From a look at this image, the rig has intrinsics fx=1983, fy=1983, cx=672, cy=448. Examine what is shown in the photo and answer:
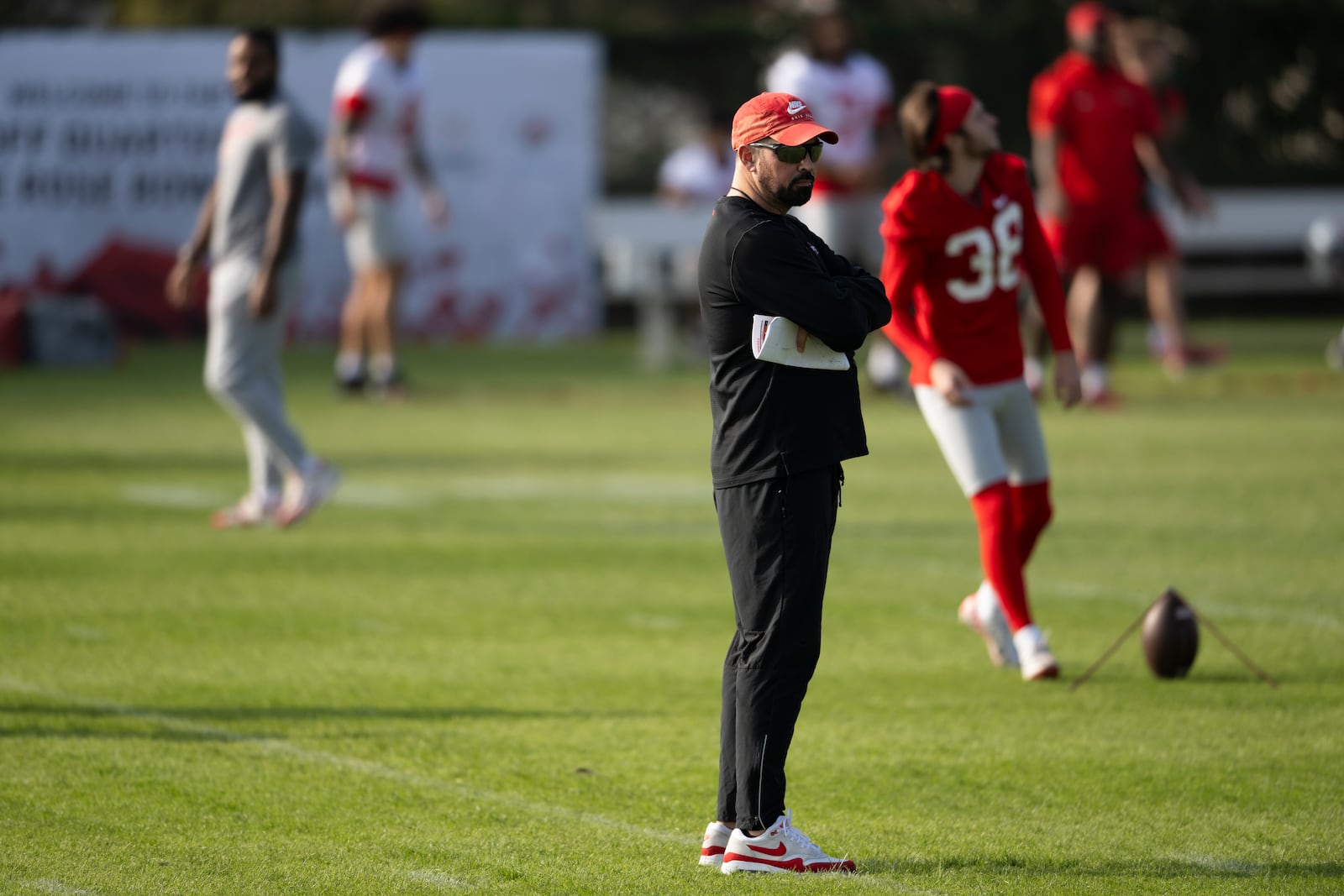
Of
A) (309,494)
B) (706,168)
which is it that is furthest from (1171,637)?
(706,168)

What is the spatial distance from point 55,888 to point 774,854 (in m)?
1.69

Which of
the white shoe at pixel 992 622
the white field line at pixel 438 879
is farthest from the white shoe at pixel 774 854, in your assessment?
the white shoe at pixel 992 622

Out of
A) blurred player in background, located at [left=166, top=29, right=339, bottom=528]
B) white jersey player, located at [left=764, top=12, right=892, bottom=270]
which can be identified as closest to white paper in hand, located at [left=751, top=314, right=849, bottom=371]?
blurred player in background, located at [left=166, top=29, right=339, bottom=528]

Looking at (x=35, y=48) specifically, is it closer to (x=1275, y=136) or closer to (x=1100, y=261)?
(x=1100, y=261)

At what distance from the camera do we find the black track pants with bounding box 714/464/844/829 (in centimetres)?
475

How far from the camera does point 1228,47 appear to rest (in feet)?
87.7

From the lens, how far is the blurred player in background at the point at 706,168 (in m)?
22.1

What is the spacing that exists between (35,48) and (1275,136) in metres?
16.2

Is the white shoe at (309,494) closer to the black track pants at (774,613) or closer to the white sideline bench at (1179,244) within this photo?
the black track pants at (774,613)

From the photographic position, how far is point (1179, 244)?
2561cm

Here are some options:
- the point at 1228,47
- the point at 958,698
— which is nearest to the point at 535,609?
the point at 958,698

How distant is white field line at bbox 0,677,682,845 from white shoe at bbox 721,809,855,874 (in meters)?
0.33

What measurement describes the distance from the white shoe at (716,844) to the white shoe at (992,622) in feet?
8.10

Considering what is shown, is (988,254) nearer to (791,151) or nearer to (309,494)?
(791,151)
